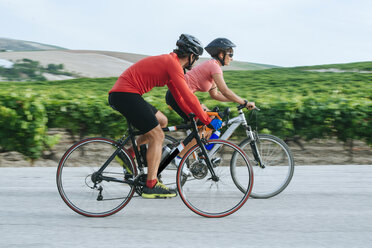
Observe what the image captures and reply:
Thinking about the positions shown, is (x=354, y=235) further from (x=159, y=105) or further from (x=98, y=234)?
(x=159, y=105)

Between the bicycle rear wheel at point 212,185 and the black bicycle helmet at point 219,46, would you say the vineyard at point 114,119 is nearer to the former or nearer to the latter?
the black bicycle helmet at point 219,46

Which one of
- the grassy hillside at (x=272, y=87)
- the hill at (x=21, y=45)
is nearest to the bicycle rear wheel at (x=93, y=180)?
the grassy hillside at (x=272, y=87)

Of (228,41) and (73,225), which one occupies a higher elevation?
(228,41)

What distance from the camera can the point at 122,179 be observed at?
14.8 feet

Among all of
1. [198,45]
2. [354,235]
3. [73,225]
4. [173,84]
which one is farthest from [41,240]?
[354,235]

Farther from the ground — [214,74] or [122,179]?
[214,74]

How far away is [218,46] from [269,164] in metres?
1.52

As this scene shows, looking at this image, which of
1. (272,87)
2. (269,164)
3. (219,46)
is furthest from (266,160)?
(272,87)

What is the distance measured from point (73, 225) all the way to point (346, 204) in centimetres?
296

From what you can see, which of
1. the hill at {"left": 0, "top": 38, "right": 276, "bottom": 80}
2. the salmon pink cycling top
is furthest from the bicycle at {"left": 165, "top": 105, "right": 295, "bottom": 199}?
the hill at {"left": 0, "top": 38, "right": 276, "bottom": 80}

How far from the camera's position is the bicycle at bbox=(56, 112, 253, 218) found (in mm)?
4449

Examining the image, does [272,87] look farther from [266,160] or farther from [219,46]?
[219,46]

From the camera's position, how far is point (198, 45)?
14.4 feet

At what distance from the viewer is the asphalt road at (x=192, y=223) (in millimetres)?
3713
